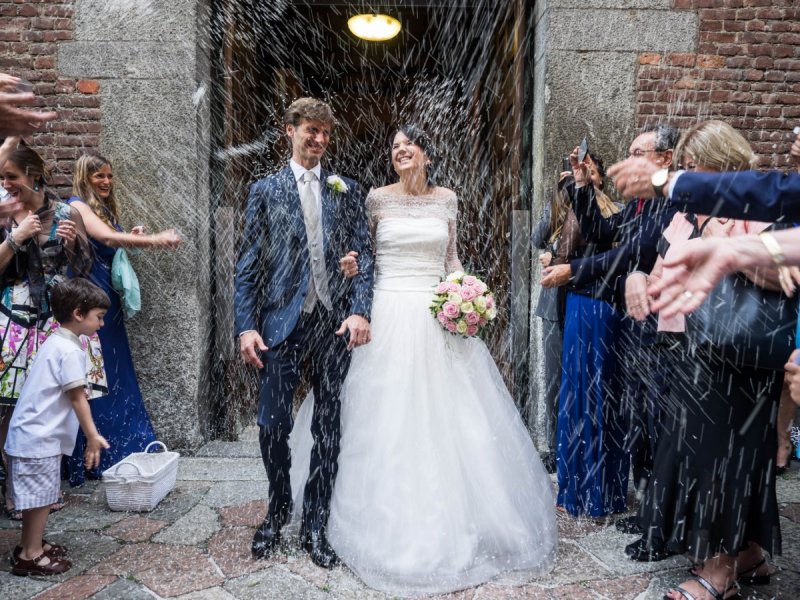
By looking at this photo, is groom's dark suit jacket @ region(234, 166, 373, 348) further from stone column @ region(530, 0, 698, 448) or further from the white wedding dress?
stone column @ region(530, 0, 698, 448)

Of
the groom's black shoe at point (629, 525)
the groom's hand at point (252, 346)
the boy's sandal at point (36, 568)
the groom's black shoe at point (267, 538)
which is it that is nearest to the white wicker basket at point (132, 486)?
the boy's sandal at point (36, 568)

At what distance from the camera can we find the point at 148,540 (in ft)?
11.2

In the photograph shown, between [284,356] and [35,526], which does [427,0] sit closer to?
[284,356]

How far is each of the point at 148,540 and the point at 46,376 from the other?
1033 millimetres

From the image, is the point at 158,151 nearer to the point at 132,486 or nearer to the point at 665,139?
the point at 132,486

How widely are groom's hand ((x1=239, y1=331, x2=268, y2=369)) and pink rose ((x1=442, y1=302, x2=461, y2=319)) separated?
0.97 m

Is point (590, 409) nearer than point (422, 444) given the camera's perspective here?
No

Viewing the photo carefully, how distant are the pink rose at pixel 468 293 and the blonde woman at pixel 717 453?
1.10 m

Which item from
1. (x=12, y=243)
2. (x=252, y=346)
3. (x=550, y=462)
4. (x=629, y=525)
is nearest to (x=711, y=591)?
(x=629, y=525)

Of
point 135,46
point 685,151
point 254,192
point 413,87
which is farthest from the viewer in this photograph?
point 413,87

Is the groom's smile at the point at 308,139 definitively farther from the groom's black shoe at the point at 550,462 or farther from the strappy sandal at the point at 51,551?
the groom's black shoe at the point at 550,462

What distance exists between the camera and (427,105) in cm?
860

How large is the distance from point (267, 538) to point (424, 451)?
90 cm

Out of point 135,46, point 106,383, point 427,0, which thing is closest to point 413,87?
point 427,0
